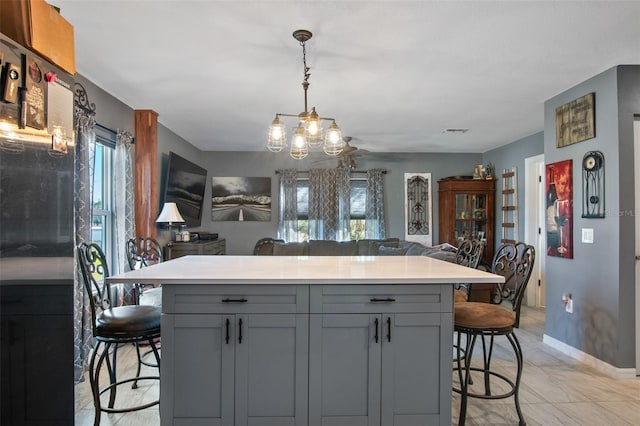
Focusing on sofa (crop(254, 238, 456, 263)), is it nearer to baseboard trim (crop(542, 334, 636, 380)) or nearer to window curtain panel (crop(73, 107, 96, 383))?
baseboard trim (crop(542, 334, 636, 380))

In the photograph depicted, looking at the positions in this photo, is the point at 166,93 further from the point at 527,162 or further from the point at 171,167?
the point at 527,162

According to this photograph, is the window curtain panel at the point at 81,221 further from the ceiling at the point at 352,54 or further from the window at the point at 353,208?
the window at the point at 353,208

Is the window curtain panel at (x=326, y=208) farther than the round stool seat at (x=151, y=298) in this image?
Yes

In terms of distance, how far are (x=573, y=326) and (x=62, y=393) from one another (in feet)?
12.7

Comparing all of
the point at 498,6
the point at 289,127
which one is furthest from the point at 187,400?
the point at 289,127

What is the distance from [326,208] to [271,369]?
5.06 meters

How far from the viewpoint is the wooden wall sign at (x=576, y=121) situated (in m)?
3.28

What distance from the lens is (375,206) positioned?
275 inches

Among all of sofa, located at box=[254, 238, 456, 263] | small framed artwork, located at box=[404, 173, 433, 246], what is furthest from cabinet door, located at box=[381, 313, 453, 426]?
small framed artwork, located at box=[404, 173, 433, 246]

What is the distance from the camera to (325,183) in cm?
692

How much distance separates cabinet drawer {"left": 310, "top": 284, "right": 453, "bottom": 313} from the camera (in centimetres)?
195

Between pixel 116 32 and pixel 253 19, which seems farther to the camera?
pixel 116 32

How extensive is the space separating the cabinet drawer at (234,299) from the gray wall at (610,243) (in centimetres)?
268

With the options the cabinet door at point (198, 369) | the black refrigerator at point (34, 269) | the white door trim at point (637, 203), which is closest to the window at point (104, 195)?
the cabinet door at point (198, 369)
